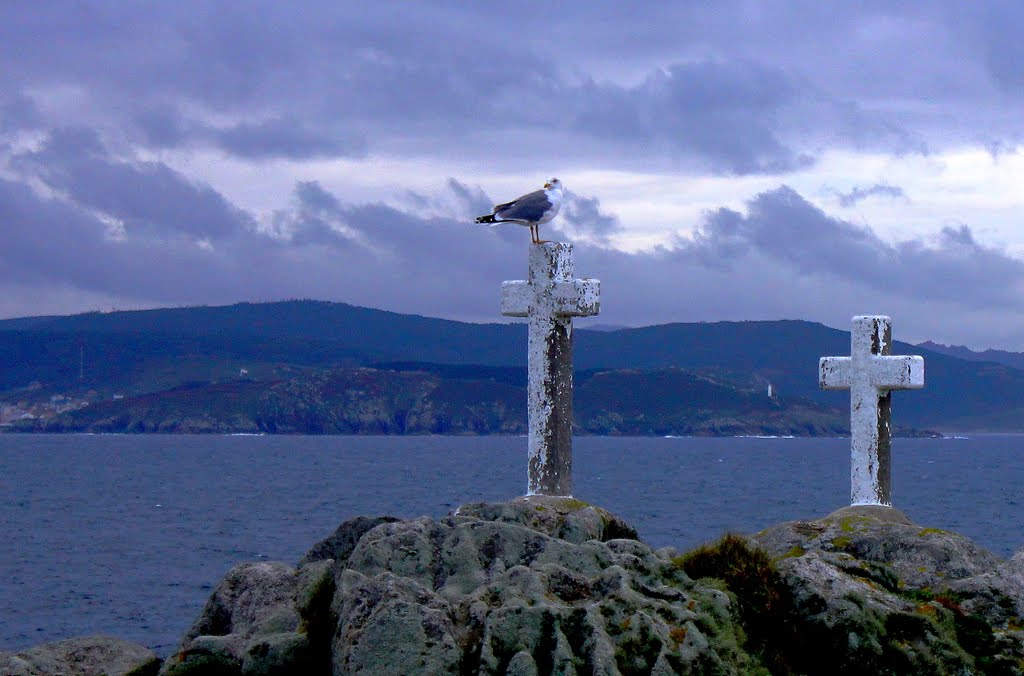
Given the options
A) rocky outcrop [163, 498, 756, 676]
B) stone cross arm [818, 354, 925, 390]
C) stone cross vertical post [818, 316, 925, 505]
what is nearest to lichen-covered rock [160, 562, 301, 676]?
rocky outcrop [163, 498, 756, 676]

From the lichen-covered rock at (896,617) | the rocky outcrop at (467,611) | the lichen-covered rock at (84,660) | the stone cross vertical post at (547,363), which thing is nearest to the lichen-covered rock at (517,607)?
the rocky outcrop at (467,611)

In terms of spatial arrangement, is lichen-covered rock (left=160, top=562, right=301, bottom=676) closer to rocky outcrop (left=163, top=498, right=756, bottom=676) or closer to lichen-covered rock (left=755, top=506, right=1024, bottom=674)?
rocky outcrop (left=163, top=498, right=756, bottom=676)

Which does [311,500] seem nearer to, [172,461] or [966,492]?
[966,492]

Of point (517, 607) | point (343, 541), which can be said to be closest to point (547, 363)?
point (343, 541)

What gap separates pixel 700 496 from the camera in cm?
9075

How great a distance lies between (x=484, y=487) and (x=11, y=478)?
49.1 metres

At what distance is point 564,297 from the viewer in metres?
16.6

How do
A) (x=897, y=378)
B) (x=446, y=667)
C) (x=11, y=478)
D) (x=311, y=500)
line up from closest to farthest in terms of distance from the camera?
(x=446, y=667) < (x=897, y=378) < (x=311, y=500) < (x=11, y=478)

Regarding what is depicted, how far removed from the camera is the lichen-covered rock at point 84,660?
12.4m

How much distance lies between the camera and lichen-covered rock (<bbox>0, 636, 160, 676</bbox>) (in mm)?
12414

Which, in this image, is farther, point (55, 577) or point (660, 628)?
point (55, 577)

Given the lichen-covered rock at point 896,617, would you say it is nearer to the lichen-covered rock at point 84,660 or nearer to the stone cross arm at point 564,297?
the stone cross arm at point 564,297

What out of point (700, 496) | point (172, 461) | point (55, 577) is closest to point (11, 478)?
point (172, 461)

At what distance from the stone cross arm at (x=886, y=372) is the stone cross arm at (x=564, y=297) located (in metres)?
3.41
